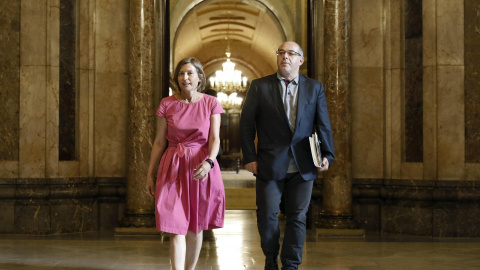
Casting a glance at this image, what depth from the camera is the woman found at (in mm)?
4758

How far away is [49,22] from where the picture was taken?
9.02m

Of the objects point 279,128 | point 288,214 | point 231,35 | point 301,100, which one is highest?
point 231,35

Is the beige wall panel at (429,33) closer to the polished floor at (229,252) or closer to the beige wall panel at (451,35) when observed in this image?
the beige wall panel at (451,35)

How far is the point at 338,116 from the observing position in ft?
29.7

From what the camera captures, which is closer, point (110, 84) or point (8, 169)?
point (8, 169)

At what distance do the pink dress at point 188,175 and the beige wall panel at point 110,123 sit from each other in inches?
184

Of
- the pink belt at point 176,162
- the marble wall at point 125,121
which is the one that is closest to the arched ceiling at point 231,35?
the marble wall at point 125,121

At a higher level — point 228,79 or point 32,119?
point 228,79

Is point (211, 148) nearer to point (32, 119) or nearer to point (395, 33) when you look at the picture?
point (32, 119)

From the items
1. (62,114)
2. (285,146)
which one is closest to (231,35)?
(62,114)

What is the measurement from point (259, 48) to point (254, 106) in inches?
866

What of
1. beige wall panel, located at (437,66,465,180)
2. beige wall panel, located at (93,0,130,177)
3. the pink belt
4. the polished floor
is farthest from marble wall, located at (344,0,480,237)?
the pink belt

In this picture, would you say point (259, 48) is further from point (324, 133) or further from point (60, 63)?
point (324, 133)

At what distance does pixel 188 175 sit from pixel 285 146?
31.3 inches
